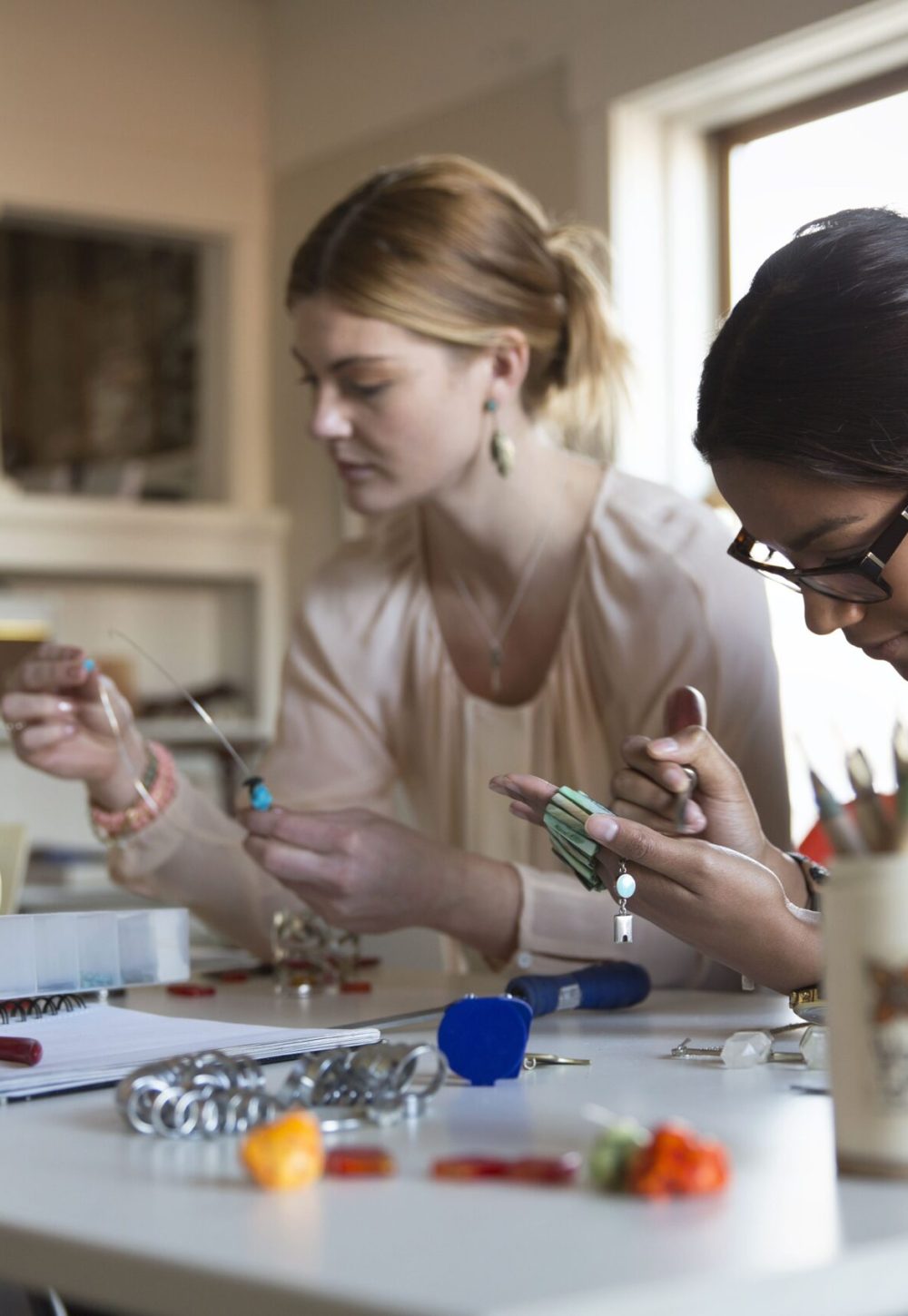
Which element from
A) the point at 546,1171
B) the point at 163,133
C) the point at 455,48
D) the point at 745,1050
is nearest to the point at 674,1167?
the point at 546,1171

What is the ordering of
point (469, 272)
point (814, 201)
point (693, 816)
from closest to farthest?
1. point (693, 816)
2. point (469, 272)
3. point (814, 201)

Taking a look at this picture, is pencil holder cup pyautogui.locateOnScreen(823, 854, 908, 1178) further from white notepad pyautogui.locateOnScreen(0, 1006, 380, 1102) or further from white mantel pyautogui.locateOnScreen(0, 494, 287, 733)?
white mantel pyautogui.locateOnScreen(0, 494, 287, 733)

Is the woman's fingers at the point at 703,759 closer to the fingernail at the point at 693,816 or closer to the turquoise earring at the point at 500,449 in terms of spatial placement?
the fingernail at the point at 693,816

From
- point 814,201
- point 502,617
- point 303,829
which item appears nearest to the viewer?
point 303,829

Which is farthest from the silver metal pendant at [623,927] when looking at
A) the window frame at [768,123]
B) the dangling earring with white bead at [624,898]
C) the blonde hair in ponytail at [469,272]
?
the window frame at [768,123]

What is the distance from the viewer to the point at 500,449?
5.97 ft

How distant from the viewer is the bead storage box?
3.44 ft

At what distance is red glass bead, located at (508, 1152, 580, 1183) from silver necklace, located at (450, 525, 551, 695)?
1231 mm

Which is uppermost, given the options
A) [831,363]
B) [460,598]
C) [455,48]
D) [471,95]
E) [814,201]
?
[455,48]

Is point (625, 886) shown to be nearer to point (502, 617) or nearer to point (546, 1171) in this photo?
point (546, 1171)

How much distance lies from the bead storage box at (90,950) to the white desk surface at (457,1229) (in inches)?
9.2

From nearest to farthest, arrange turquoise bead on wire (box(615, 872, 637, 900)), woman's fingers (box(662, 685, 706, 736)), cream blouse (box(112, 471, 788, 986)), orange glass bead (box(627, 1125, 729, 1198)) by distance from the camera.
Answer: orange glass bead (box(627, 1125, 729, 1198)) → turquoise bead on wire (box(615, 872, 637, 900)) → woman's fingers (box(662, 685, 706, 736)) → cream blouse (box(112, 471, 788, 986))

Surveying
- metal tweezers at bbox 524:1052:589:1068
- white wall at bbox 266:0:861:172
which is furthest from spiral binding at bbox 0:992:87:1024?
white wall at bbox 266:0:861:172

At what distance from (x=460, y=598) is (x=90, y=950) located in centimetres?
90
